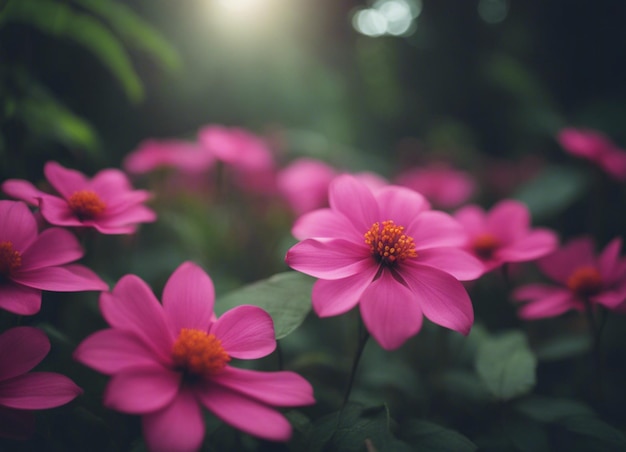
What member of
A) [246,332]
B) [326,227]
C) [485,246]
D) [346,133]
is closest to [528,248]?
[485,246]

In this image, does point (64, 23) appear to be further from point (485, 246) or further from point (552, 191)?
point (552, 191)

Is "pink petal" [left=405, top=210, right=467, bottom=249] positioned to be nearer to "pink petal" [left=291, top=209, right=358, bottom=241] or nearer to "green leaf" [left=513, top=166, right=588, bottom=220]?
"pink petal" [left=291, top=209, right=358, bottom=241]

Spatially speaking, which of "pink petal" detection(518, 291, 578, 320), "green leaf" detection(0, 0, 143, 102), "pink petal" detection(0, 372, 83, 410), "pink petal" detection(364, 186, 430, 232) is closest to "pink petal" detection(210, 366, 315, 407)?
"pink petal" detection(0, 372, 83, 410)

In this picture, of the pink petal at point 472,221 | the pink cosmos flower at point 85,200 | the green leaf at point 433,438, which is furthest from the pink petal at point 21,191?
the pink petal at point 472,221

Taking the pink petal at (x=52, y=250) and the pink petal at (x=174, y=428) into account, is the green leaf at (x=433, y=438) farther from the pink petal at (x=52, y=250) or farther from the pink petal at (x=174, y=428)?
the pink petal at (x=52, y=250)

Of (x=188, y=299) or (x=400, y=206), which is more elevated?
(x=400, y=206)

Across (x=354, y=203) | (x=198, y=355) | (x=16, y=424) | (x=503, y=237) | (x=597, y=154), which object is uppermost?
(x=597, y=154)

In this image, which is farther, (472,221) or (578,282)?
(472,221)
